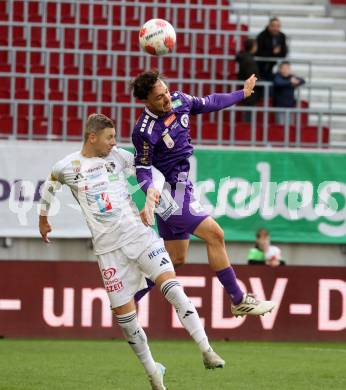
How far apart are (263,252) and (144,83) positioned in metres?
7.99

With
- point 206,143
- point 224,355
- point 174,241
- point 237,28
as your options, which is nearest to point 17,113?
point 206,143

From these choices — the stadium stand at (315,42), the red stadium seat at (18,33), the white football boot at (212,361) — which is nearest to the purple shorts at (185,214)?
the white football boot at (212,361)

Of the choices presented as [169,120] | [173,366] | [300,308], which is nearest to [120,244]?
[169,120]

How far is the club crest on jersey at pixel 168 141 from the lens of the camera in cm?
994

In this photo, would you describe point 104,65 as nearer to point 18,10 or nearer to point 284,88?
point 18,10

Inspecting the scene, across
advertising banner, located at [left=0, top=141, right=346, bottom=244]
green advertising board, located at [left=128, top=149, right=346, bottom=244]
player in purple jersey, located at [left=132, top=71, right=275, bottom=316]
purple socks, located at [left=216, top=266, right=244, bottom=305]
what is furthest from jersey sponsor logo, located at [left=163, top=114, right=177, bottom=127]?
green advertising board, located at [left=128, top=149, right=346, bottom=244]

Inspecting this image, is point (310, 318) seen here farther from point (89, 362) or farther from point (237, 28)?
point (237, 28)

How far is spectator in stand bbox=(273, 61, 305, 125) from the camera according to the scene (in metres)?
18.9

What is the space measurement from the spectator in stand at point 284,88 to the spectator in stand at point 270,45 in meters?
0.51

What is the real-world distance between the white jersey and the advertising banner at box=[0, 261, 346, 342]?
6.29 m

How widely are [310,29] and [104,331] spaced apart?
9.24 meters

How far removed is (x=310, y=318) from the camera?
614 inches

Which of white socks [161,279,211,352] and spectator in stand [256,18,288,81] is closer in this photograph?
white socks [161,279,211,352]

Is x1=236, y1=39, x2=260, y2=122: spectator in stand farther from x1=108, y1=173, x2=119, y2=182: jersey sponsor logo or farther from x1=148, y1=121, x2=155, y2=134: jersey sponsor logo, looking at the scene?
x1=108, y1=173, x2=119, y2=182: jersey sponsor logo
